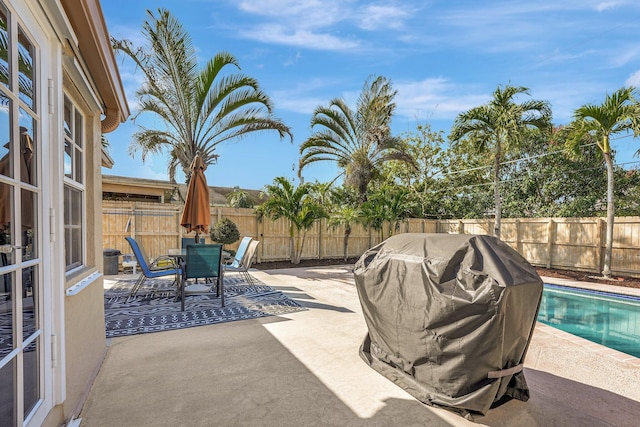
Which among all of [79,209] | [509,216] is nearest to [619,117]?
[509,216]

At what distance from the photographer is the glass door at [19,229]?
4.82 feet

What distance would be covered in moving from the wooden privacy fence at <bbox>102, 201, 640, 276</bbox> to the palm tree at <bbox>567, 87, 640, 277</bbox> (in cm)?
Result: 86

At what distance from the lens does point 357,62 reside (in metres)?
13.1

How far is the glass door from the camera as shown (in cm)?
147

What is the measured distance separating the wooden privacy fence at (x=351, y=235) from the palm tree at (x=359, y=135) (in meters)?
2.54

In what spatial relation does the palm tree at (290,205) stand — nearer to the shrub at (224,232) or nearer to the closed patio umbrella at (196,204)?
the shrub at (224,232)

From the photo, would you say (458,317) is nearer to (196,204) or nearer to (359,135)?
(196,204)

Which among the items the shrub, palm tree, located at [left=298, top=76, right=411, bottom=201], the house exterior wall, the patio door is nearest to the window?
the house exterior wall

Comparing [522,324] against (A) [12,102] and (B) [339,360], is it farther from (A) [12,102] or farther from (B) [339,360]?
(A) [12,102]

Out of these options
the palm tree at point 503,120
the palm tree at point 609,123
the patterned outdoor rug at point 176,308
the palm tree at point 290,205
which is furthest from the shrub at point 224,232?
the palm tree at point 609,123

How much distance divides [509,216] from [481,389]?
1647 cm

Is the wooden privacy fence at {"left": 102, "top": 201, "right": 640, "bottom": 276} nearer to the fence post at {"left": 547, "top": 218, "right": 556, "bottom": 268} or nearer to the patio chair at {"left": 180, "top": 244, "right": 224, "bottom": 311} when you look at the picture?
the fence post at {"left": 547, "top": 218, "right": 556, "bottom": 268}

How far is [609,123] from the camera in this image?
29.1ft

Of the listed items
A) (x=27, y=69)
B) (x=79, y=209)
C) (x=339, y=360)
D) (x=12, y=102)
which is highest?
(x=27, y=69)
